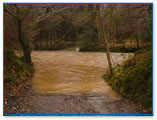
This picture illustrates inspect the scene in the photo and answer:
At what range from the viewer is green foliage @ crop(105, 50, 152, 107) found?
4.47 metres

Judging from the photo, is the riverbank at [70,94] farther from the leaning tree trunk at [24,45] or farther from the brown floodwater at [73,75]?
the leaning tree trunk at [24,45]

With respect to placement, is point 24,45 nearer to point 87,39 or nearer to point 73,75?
point 73,75

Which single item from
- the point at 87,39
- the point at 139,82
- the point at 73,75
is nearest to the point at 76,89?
the point at 73,75

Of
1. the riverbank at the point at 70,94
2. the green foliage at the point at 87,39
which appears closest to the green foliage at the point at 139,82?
the riverbank at the point at 70,94

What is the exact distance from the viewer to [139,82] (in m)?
5.04

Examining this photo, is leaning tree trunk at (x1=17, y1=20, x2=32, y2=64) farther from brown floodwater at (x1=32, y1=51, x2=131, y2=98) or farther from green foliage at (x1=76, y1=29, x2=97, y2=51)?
green foliage at (x1=76, y1=29, x2=97, y2=51)

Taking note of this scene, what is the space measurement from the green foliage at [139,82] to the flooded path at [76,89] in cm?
23

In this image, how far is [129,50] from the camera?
20.9ft

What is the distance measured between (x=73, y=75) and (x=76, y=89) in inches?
78.2

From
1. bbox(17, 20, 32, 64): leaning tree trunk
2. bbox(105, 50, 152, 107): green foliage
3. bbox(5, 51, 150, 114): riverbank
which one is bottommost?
bbox(5, 51, 150, 114): riverbank

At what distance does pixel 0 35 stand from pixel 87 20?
14.0 feet

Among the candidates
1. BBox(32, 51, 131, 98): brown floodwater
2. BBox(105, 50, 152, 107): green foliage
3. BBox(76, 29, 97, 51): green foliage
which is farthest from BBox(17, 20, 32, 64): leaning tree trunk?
BBox(105, 50, 152, 107): green foliage

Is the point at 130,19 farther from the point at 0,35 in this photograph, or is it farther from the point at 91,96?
the point at 0,35

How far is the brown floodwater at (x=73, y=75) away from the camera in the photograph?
6221 millimetres
